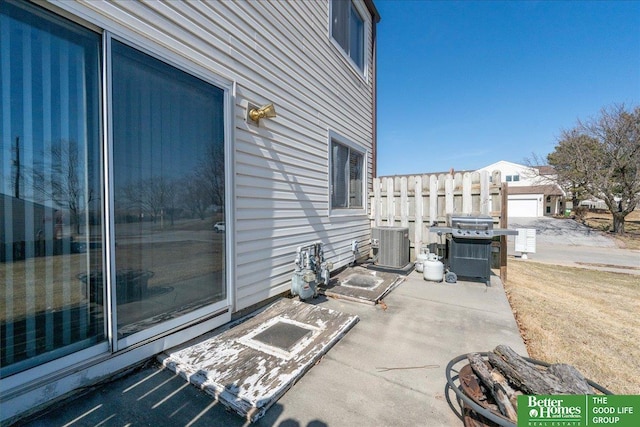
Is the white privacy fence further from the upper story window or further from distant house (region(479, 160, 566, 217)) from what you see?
distant house (region(479, 160, 566, 217))

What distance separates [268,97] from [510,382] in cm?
360

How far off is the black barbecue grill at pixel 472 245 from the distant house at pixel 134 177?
2.89m

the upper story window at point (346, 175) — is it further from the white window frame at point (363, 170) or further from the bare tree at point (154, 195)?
the bare tree at point (154, 195)

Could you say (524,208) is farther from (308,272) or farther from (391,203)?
(308,272)

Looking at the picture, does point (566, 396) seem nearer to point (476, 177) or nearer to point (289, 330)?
point (289, 330)

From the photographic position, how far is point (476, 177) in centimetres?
521

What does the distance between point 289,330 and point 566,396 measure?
2.03 metres

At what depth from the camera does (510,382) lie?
1649 millimetres

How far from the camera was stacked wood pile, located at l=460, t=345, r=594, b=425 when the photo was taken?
4.85 feet

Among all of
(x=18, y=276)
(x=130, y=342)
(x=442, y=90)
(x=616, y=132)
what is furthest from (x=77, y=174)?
(x=616, y=132)

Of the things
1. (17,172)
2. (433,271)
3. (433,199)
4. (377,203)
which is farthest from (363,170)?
(17,172)

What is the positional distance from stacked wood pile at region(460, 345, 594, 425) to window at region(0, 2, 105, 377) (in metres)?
2.54

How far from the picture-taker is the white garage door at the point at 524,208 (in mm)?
26359

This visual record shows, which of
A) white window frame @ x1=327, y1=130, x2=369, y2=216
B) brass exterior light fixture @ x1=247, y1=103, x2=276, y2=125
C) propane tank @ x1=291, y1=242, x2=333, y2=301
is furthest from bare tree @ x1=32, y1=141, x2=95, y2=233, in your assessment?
white window frame @ x1=327, y1=130, x2=369, y2=216
